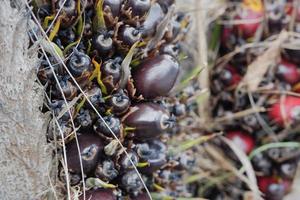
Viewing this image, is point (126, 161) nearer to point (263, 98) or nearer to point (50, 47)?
point (50, 47)

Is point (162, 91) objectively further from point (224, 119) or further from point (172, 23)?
point (224, 119)

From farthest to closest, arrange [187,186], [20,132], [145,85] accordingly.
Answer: [187,186]
[145,85]
[20,132]

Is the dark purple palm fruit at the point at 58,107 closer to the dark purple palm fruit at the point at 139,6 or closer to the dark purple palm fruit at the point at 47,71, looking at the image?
the dark purple palm fruit at the point at 47,71

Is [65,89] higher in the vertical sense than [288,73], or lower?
higher

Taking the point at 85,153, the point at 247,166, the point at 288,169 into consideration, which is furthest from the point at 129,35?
the point at 288,169

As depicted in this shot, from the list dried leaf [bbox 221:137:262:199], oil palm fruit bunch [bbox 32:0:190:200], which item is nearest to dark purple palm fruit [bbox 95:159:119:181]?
oil palm fruit bunch [bbox 32:0:190:200]

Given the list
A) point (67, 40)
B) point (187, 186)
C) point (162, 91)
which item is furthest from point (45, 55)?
point (187, 186)
